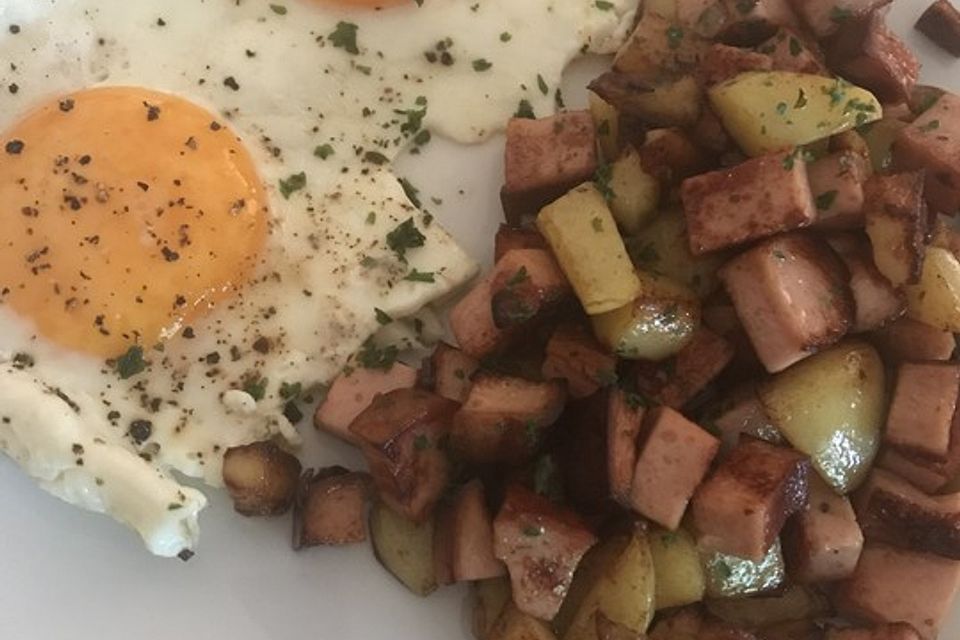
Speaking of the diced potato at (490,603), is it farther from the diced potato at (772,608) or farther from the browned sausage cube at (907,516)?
the browned sausage cube at (907,516)

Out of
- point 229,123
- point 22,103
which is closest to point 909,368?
point 229,123

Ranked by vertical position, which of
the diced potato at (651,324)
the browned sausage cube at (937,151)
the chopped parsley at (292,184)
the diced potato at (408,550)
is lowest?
the diced potato at (408,550)

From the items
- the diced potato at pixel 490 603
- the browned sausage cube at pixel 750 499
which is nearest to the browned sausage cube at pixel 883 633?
the browned sausage cube at pixel 750 499

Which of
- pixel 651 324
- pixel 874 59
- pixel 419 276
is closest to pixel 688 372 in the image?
pixel 651 324

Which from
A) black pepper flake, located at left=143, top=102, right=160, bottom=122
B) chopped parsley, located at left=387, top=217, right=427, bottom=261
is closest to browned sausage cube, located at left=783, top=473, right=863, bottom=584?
chopped parsley, located at left=387, top=217, right=427, bottom=261

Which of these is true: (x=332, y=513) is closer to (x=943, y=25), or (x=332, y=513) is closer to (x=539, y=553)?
(x=539, y=553)

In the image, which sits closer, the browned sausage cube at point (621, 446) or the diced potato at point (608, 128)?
the browned sausage cube at point (621, 446)
